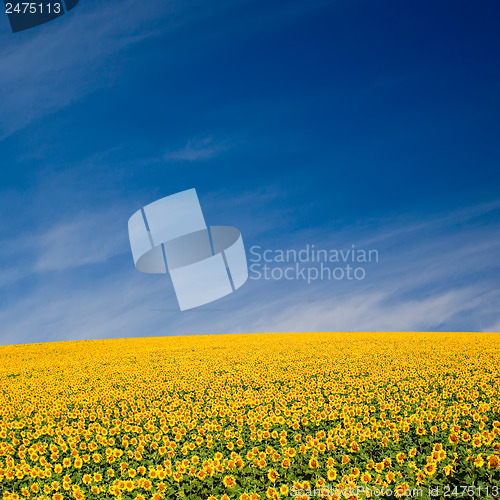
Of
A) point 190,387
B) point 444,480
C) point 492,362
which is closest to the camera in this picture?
point 444,480

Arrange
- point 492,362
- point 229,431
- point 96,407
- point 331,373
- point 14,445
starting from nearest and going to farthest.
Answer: point 229,431 < point 14,445 < point 96,407 < point 331,373 < point 492,362

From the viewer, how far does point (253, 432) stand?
31.0ft

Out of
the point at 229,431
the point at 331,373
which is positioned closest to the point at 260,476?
the point at 229,431

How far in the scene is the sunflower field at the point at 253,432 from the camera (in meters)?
7.09

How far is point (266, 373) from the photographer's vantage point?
59.4 feet

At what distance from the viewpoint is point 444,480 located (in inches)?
276

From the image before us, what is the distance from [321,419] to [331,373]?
7.41 meters

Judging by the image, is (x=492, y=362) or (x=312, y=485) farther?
(x=492, y=362)

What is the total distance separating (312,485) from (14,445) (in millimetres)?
7817

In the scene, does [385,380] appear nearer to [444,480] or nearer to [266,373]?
[266,373]

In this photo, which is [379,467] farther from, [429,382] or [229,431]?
[429,382]

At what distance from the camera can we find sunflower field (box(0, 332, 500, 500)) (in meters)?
7.09

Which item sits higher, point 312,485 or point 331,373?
point 331,373

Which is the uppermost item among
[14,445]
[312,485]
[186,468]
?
[14,445]
